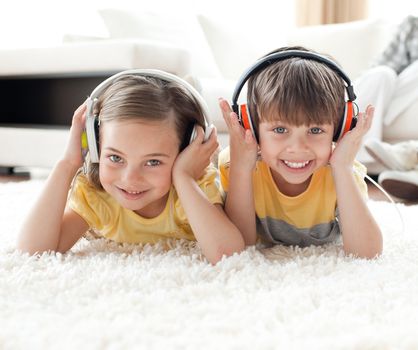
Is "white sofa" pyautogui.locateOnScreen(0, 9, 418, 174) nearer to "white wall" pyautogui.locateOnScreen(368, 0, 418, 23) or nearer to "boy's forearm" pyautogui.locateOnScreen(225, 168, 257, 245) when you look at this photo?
"white wall" pyautogui.locateOnScreen(368, 0, 418, 23)

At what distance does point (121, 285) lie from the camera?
0.93m

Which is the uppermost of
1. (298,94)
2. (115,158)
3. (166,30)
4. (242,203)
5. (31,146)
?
(298,94)

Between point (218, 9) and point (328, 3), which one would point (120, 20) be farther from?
point (328, 3)

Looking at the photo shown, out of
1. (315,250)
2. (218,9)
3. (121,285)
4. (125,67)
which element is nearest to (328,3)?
(218,9)

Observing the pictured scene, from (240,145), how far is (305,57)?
0.20 m

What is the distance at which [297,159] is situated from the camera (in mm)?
1083

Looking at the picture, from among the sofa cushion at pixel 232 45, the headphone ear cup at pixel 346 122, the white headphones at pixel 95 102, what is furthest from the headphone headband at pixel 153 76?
the sofa cushion at pixel 232 45

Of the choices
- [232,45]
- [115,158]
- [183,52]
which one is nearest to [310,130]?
[115,158]

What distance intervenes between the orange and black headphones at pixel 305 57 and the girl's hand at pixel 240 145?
0.04 feet

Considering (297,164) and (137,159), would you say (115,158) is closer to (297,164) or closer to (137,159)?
(137,159)

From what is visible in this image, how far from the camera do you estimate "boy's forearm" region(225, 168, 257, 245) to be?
1163 millimetres

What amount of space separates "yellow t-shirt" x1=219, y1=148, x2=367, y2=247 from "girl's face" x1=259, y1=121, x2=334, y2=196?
79 millimetres

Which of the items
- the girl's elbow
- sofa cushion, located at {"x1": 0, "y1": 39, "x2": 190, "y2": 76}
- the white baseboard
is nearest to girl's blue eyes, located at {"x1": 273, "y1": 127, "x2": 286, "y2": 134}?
the girl's elbow

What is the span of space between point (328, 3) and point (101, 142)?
13.3 ft
